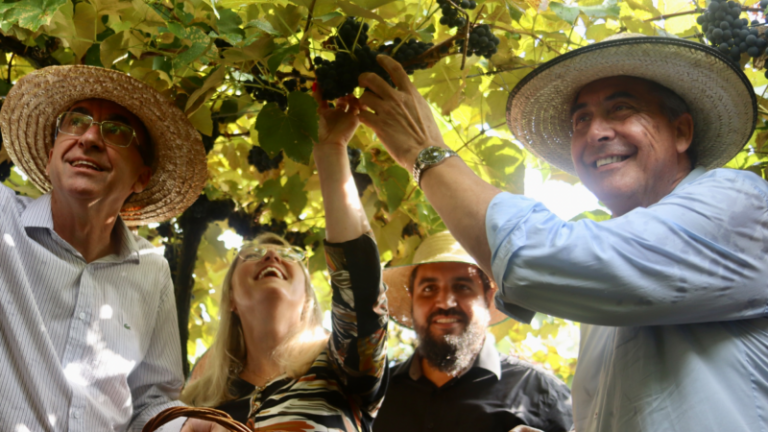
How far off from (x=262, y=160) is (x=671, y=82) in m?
1.70

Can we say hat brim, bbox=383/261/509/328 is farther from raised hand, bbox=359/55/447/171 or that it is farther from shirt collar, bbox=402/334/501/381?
raised hand, bbox=359/55/447/171

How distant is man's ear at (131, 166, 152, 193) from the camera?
2.32 m

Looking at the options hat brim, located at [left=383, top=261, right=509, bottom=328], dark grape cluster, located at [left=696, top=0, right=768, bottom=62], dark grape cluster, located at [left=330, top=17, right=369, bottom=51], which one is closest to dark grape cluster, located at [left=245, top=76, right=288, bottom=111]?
dark grape cluster, located at [left=330, top=17, right=369, bottom=51]

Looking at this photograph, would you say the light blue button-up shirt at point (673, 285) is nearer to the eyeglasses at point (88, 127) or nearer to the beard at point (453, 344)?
the eyeglasses at point (88, 127)

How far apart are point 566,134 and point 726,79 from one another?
22.9 inches

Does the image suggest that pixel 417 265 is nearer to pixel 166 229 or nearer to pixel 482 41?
pixel 166 229

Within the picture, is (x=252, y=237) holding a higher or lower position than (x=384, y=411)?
higher

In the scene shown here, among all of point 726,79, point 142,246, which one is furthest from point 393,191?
point 726,79

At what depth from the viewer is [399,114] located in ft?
6.09

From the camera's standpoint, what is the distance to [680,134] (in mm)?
1931

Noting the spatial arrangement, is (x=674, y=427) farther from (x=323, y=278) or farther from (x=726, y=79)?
(x=323, y=278)

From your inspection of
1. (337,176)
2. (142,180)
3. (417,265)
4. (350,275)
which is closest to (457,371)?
(417,265)

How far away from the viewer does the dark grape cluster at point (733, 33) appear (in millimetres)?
1821

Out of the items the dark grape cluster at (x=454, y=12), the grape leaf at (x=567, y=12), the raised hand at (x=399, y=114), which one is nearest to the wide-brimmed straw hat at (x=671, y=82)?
the grape leaf at (x=567, y=12)
